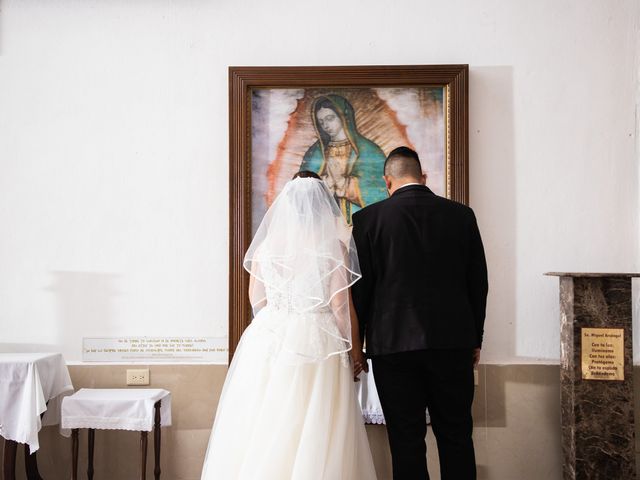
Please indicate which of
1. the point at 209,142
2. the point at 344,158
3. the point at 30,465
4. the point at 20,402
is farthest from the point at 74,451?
the point at 344,158

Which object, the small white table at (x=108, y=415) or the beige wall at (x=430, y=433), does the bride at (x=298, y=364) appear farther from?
the beige wall at (x=430, y=433)

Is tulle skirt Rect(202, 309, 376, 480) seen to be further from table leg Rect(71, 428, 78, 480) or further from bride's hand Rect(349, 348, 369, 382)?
table leg Rect(71, 428, 78, 480)

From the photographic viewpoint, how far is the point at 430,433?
11.3ft

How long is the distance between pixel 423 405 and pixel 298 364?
62cm

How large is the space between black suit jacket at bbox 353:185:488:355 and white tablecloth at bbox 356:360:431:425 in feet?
2.67

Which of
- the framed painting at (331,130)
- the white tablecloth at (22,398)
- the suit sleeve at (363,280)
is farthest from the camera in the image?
the framed painting at (331,130)

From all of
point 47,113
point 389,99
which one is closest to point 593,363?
point 389,99

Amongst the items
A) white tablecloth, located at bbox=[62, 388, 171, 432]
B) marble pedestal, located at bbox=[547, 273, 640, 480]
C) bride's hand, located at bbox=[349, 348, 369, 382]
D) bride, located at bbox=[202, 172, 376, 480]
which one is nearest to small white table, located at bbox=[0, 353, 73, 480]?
white tablecloth, located at bbox=[62, 388, 171, 432]

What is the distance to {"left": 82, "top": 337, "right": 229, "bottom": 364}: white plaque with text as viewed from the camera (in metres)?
3.49

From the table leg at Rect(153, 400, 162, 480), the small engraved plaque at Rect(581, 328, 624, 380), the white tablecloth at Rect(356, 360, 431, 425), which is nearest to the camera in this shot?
the small engraved plaque at Rect(581, 328, 624, 380)

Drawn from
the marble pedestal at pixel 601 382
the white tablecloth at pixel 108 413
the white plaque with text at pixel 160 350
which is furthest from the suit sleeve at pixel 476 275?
the white tablecloth at pixel 108 413

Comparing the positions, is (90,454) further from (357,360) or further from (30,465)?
(357,360)

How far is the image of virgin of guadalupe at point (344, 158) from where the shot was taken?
3479 millimetres

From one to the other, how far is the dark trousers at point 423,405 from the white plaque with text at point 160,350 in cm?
131
